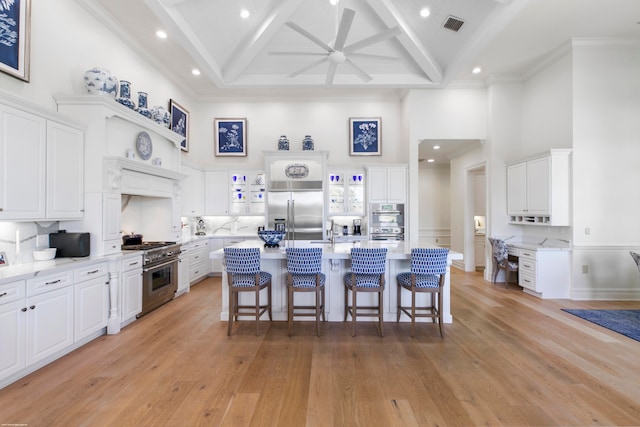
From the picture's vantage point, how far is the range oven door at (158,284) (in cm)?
393

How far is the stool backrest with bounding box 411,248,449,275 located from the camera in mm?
3254

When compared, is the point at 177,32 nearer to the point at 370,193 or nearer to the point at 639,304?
the point at 370,193

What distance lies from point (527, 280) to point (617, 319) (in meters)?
1.33

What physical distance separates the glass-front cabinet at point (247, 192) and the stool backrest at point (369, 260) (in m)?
3.83

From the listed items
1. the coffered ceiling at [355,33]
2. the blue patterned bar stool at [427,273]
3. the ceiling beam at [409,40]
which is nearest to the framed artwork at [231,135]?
the coffered ceiling at [355,33]

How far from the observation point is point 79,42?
3592 millimetres

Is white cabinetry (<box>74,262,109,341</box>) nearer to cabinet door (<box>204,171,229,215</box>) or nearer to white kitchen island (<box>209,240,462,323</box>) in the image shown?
white kitchen island (<box>209,240,462,323</box>)

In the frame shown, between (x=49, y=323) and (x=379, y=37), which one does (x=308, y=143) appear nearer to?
(x=379, y=37)

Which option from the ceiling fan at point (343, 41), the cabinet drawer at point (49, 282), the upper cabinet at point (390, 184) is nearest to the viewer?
the cabinet drawer at point (49, 282)

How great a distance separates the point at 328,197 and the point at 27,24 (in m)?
5.08

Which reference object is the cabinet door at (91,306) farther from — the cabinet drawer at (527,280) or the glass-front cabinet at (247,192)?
the cabinet drawer at (527,280)

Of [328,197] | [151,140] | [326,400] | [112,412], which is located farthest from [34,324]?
[328,197]

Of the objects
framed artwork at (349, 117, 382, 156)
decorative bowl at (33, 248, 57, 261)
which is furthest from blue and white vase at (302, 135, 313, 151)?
decorative bowl at (33, 248, 57, 261)

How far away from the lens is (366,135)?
680 centimetres
